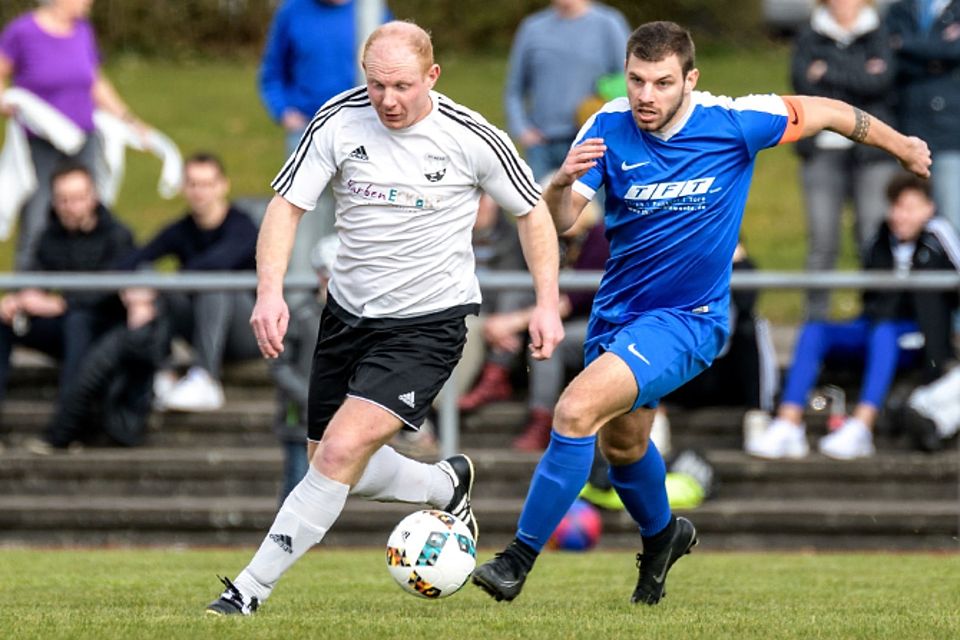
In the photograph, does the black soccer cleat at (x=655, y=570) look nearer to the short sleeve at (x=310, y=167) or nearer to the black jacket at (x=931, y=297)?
the short sleeve at (x=310, y=167)

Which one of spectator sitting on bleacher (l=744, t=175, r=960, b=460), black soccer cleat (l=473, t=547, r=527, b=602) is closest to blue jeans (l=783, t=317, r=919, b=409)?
spectator sitting on bleacher (l=744, t=175, r=960, b=460)

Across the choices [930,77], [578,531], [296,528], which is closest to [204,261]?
[578,531]

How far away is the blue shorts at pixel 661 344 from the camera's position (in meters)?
7.09

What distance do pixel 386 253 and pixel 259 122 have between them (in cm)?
1740

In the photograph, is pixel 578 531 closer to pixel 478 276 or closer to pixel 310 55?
pixel 478 276

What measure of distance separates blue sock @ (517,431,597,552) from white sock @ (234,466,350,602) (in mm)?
762

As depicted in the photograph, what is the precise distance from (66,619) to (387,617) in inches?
45.0

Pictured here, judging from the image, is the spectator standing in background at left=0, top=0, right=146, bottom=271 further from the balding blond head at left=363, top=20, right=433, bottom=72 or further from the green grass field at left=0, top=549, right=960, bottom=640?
the balding blond head at left=363, top=20, right=433, bottom=72

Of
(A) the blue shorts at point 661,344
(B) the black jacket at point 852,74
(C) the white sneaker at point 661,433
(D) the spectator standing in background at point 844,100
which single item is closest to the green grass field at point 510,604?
(A) the blue shorts at point 661,344

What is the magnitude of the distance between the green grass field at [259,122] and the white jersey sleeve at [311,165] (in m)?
10.3

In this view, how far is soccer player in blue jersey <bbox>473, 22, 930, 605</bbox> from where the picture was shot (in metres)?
7.06

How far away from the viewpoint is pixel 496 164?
7.19m

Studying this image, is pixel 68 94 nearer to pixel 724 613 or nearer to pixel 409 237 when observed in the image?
pixel 409 237

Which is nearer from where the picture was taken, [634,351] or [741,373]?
[634,351]
